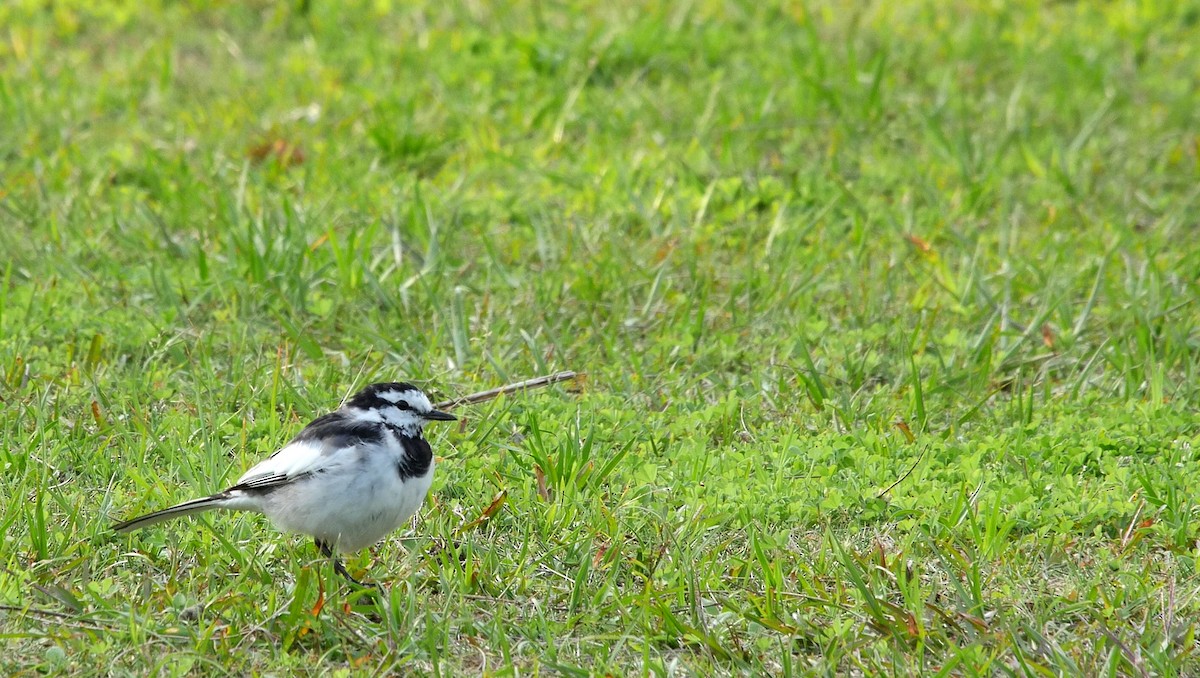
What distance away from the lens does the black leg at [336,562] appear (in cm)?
465

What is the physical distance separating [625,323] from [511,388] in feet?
3.22

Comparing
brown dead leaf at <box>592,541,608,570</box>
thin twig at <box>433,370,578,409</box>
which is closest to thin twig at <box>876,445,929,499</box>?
brown dead leaf at <box>592,541,608,570</box>

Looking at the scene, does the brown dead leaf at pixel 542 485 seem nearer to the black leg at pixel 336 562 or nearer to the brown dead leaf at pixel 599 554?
the brown dead leaf at pixel 599 554

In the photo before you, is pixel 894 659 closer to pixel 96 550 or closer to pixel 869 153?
pixel 96 550

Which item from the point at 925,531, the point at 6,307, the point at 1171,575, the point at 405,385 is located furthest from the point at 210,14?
the point at 1171,575

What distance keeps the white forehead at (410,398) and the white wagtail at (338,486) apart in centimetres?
11

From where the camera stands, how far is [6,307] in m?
6.46

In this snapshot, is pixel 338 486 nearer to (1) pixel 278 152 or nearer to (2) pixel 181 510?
(2) pixel 181 510

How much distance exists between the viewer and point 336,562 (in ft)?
15.5

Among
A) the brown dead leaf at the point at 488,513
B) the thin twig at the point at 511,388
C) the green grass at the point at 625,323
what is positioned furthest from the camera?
the thin twig at the point at 511,388

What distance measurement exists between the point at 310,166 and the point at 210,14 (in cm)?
256

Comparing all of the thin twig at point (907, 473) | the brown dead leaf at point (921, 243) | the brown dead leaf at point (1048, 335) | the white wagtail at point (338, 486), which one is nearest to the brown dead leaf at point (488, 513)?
the white wagtail at point (338, 486)

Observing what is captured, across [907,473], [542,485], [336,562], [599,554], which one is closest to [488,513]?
[542,485]

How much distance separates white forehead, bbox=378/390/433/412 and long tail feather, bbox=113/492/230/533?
2.05 ft
